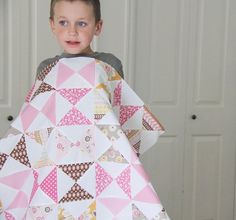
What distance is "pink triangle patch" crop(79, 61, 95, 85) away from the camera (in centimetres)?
125

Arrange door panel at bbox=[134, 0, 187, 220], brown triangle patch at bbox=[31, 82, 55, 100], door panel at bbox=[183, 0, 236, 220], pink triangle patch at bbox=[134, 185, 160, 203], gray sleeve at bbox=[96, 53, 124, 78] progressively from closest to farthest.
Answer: pink triangle patch at bbox=[134, 185, 160, 203] → brown triangle patch at bbox=[31, 82, 55, 100] → gray sleeve at bbox=[96, 53, 124, 78] → door panel at bbox=[134, 0, 187, 220] → door panel at bbox=[183, 0, 236, 220]

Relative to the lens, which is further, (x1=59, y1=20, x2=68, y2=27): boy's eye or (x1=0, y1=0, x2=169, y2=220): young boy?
(x1=59, y1=20, x2=68, y2=27): boy's eye

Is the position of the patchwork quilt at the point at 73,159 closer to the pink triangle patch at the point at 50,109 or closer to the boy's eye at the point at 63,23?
the pink triangle patch at the point at 50,109

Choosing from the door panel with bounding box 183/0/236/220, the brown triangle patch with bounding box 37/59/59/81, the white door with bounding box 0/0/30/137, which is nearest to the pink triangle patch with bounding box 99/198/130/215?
the brown triangle patch with bounding box 37/59/59/81

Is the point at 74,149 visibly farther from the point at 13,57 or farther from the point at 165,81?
the point at 165,81

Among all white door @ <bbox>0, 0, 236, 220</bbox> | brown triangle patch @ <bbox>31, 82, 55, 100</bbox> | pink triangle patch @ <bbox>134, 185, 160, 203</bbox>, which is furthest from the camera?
white door @ <bbox>0, 0, 236, 220</bbox>

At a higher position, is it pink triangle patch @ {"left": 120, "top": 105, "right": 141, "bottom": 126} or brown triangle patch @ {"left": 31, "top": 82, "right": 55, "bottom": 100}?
brown triangle patch @ {"left": 31, "top": 82, "right": 55, "bottom": 100}

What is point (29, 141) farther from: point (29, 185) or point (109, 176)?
point (109, 176)

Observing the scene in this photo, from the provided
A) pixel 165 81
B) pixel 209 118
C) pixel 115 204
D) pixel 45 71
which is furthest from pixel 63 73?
pixel 209 118

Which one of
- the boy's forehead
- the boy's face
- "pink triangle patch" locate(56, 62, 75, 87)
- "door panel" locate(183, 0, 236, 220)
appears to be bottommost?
"door panel" locate(183, 0, 236, 220)

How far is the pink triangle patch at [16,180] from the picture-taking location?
1.22 metres

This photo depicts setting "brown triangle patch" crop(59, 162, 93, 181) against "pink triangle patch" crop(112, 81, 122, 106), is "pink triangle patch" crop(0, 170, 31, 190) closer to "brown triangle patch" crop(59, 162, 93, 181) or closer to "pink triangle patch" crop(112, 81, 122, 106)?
"brown triangle patch" crop(59, 162, 93, 181)

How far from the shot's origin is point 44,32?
250cm

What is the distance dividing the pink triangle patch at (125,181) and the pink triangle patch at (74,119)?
152 mm
